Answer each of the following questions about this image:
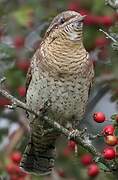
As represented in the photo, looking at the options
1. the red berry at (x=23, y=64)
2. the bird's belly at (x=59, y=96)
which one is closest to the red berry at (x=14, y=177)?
the bird's belly at (x=59, y=96)

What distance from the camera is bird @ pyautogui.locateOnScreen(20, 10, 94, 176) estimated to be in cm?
439

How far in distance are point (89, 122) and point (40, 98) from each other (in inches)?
41.5

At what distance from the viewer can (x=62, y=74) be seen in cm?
441

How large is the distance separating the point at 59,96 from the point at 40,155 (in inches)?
30.8

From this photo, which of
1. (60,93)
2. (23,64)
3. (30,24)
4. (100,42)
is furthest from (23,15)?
(60,93)

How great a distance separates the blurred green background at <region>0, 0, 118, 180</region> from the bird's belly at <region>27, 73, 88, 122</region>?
1.33ft

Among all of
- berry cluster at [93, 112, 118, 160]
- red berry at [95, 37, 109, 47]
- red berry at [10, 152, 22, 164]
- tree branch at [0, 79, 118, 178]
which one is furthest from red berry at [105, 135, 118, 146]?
red berry at [95, 37, 109, 47]

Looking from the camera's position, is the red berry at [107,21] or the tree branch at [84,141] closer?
the tree branch at [84,141]

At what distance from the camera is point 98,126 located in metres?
5.52

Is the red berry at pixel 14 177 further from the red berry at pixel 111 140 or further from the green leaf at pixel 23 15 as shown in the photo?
the red berry at pixel 111 140

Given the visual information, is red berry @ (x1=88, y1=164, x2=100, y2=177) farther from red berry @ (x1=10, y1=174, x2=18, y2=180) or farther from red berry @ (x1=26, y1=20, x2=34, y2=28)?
red berry @ (x1=26, y1=20, x2=34, y2=28)

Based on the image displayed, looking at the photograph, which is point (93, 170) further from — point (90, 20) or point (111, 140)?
point (90, 20)

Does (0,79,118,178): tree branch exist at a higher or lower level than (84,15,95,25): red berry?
lower

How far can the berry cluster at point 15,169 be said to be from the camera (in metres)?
4.91
